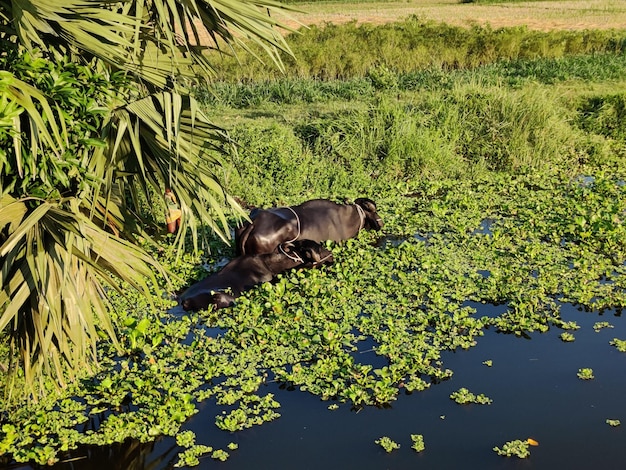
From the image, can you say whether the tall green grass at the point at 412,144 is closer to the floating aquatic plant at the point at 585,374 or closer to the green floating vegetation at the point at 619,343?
the green floating vegetation at the point at 619,343

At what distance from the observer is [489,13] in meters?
31.3

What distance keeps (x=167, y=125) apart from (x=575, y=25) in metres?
25.1

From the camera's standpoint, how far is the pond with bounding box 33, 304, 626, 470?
4.14 m

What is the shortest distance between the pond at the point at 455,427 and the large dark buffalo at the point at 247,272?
1.22m

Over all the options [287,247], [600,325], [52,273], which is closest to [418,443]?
[600,325]

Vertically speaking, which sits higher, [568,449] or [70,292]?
[70,292]

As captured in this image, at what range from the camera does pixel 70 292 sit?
12.4ft

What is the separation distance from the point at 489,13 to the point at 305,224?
27072mm

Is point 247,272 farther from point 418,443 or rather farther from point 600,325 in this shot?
point 600,325

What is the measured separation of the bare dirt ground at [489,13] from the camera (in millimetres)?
26781

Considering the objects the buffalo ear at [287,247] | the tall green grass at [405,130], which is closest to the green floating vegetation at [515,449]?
the buffalo ear at [287,247]

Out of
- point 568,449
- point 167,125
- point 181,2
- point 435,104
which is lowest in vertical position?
point 568,449

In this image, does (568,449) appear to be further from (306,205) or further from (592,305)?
(306,205)

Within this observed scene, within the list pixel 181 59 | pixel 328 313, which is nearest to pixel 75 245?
pixel 181 59
